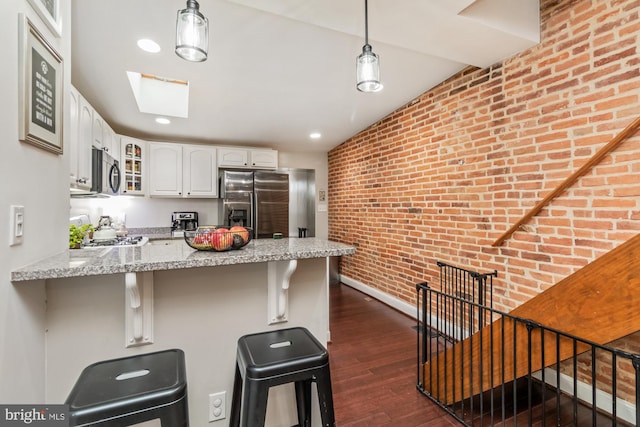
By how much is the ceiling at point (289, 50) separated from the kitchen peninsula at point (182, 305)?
1569 millimetres

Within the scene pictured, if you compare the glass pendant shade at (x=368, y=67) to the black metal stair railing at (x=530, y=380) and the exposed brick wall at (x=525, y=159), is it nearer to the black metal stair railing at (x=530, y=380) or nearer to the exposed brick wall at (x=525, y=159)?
the black metal stair railing at (x=530, y=380)

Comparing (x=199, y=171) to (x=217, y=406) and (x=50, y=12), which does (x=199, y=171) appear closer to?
(x=50, y=12)

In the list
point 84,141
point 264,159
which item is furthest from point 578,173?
point 264,159

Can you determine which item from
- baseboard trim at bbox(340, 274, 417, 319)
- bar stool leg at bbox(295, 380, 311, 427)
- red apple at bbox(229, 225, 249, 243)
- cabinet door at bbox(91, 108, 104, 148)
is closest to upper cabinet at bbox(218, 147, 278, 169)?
cabinet door at bbox(91, 108, 104, 148)

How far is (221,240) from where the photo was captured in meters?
1.32

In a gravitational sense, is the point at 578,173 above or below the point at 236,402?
above

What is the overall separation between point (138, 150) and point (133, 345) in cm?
354

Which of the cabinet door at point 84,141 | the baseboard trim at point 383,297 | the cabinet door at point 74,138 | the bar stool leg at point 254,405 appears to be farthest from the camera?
the baseboard trim at point 383,297

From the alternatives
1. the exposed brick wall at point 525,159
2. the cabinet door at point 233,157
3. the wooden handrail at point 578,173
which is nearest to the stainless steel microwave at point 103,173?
the cabinet door at point 233,157

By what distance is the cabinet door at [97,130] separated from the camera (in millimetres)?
2746

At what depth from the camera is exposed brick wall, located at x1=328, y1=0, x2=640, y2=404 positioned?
71.9 inches

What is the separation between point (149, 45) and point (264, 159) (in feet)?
8.66

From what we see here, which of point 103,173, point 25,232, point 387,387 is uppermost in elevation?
point 103,173

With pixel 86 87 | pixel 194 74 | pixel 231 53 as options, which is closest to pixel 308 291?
pixel 231 53
